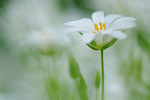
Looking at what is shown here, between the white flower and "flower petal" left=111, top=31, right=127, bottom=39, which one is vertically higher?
the white flower

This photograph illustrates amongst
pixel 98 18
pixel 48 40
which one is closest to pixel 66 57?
pixel 48 40

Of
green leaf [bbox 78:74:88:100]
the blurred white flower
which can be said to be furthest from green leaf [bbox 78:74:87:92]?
the blurred white flower

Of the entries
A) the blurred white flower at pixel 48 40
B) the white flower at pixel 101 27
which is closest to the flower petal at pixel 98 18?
the white flower at pixel 101 27

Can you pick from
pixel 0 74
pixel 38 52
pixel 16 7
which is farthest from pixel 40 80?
pixel 16 7

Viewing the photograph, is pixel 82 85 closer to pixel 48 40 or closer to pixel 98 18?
pixel 98 18

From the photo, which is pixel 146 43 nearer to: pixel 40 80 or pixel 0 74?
pixel 40 80

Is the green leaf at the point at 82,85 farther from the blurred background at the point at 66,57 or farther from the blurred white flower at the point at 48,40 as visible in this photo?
the blurred white flower at the point at 48,40

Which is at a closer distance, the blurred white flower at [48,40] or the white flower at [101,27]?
the white flower at [101,27]

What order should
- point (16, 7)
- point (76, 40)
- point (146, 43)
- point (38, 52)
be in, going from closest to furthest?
point (146, 43), point (38, 52), point (76, 40), point (16, 7)

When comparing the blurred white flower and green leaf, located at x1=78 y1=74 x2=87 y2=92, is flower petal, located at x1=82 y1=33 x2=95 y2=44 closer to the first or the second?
green leaf, located at x1=78 y1=74 x2=87 y2=92
